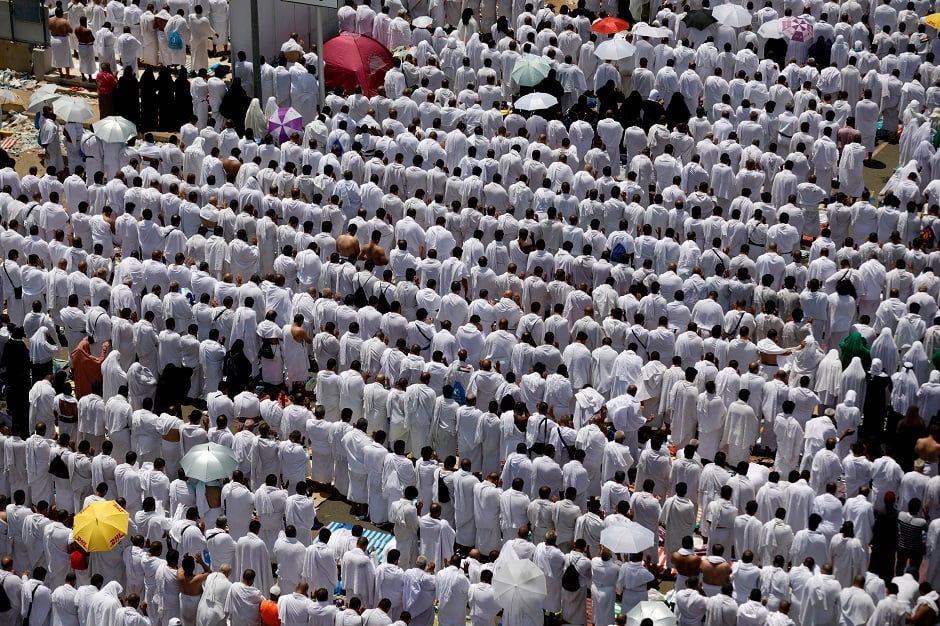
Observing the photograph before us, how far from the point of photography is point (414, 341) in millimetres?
24938

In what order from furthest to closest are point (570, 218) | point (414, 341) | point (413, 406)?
1. point (570, 218)
2. point (414, 341)
3. point (413, 406)

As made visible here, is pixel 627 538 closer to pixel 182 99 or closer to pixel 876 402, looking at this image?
pixel 876 402

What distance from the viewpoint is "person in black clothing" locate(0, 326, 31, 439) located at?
2461 centimetres

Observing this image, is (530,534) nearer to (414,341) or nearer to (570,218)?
(414,341)

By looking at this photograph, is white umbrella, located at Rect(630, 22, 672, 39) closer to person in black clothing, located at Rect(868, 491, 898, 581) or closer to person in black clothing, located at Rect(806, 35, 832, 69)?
person in black clothing, located at Rect(806, 35, 832, 69)

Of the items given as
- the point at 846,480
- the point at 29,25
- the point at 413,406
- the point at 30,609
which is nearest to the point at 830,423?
the point at 846,480

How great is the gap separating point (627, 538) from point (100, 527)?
6.29 metres

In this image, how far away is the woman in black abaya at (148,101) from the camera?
32.4 m

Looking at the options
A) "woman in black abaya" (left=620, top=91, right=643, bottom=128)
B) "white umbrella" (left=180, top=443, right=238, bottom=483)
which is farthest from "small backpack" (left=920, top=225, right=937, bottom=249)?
"white umbrella" (left=180, top=443, right=238, bottom=483)

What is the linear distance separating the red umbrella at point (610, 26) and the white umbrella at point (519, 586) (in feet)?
50.5

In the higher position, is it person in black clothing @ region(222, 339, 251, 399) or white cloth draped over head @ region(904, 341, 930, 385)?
white cloth draped over head @ region(904, 341, 930, 385)

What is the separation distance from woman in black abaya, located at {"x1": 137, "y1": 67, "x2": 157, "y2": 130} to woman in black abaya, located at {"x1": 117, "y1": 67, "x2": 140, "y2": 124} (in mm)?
104

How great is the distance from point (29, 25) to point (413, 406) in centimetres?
1497

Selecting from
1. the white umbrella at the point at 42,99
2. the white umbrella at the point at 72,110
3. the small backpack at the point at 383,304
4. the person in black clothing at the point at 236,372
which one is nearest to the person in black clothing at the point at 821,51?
the small backpack at the point at 383,304
